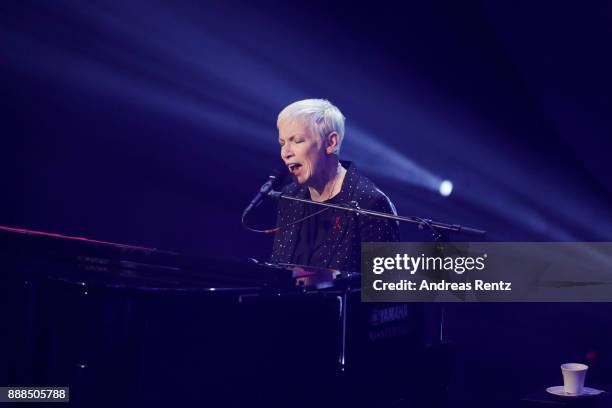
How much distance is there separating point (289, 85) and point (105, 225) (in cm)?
133

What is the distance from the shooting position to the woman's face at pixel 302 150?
2.86 metres

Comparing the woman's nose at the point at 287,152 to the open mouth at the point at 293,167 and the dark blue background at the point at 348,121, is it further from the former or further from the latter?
the dark blue background at the point at 348,121

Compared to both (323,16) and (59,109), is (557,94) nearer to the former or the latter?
(323,16)

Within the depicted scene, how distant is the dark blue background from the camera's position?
3.23 m

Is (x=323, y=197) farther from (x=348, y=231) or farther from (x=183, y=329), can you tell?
(x=183, y=329)

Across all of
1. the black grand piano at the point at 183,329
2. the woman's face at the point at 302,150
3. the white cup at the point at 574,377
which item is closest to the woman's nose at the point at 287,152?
the woman's face at the point at 302,150

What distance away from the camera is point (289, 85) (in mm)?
3953

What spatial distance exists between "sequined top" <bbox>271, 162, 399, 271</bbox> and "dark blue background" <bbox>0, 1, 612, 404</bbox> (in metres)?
0.19

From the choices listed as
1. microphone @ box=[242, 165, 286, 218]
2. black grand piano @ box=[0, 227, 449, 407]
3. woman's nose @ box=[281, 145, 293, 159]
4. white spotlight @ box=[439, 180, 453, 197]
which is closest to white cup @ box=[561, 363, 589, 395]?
black grand piano @ box=[0, 227, 449, 407]

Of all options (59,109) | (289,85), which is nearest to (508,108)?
(289,85)

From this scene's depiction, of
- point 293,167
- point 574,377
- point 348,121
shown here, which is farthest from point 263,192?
point 348,121

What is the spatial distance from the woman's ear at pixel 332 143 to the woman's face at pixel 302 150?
0.03m

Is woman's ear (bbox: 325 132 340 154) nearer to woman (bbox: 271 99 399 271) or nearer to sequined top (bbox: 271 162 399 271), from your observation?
woman (bbox: 271 99 399 271)

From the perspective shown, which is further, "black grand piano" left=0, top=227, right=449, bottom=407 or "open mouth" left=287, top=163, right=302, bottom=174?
"open mouth" left=287, top=163, right=302, bottom=174
